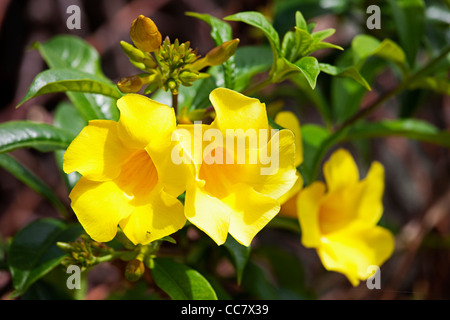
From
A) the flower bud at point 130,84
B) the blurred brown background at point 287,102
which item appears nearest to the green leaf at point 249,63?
the flower bud at point 130,84

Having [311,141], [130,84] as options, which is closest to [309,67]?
[130,84]

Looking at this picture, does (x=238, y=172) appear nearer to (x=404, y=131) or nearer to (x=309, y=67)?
(x=309, y=67)

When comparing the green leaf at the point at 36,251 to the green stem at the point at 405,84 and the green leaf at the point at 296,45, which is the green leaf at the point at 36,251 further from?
the green stem at the point at 405,84

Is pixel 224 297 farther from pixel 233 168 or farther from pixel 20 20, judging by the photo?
pixel 20 20

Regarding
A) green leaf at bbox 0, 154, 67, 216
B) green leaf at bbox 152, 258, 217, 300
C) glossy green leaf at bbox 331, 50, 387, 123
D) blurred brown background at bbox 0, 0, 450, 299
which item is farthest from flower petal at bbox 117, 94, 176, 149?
blurred brown background at bbox 0, 0, 450, 299
